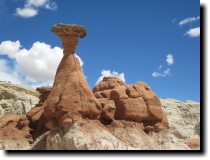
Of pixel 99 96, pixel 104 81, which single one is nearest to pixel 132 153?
pixel 99 96

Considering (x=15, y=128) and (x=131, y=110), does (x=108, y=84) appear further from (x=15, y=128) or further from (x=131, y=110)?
(x=15, y=128)

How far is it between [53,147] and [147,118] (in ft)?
23.3

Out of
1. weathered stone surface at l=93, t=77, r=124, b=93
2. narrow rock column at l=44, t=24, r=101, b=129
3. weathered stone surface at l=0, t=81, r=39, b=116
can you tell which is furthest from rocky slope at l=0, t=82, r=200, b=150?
weathered stone surface at l=0, t=81, r=39, b=116

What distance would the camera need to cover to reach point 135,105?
27.4 meters

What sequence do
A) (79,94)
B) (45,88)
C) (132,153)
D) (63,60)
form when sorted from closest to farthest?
(132,153)
(79,94)
(63,60)
(45,88)

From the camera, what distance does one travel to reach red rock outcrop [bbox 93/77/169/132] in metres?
26.8

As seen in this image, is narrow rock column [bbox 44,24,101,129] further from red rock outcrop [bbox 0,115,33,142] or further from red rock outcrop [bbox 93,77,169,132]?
red rock outcrop [bbox 0,115,33,142]

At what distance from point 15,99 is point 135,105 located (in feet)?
94.2

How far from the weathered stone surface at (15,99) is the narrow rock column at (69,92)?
924 inches

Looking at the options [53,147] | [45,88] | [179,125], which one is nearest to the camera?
[53,147]

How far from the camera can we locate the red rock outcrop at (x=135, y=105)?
88.0ft

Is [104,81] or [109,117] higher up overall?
[104,81]

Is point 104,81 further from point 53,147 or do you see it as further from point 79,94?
point 53,147

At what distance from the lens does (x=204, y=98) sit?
1938 centimetres
